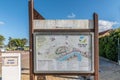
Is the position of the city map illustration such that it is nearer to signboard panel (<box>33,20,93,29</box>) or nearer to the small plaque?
signboard panel (<box>33,20,93,29</box>)

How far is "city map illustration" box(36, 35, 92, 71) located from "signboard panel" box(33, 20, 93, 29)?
0.29 metres

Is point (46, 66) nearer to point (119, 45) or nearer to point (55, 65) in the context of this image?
point (55, 65)

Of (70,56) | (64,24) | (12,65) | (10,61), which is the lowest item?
(12,65)

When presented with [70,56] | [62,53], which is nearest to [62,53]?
[62,53]

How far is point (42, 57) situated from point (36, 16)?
1.41 m

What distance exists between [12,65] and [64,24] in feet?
9.13

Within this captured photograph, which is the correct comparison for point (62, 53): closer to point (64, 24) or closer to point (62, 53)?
point (62, 53)

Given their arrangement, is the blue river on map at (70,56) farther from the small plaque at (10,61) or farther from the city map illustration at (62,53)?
the small plaque at (10,61)

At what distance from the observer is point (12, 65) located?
10906 mm

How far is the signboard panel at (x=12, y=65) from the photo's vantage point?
35.7ft

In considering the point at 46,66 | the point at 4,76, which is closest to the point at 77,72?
the point at 46,66

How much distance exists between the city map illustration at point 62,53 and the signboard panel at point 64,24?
29 centimetres

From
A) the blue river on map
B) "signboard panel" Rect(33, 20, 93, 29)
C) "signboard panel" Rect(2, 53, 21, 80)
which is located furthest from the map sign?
"signboard panel" Rect(2, 53, 21, 80)

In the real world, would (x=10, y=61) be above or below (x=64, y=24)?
below
